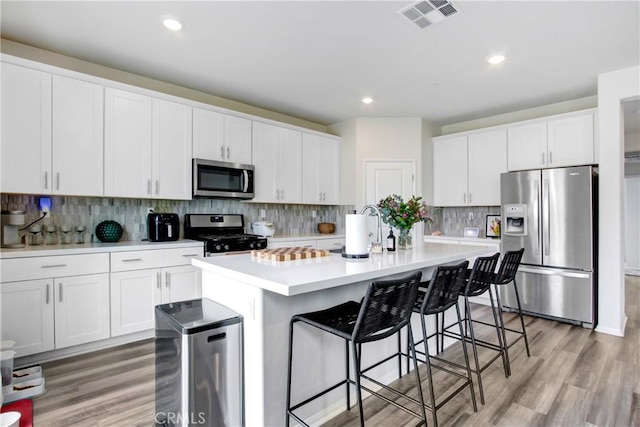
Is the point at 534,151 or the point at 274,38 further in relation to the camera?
the point at 534,151

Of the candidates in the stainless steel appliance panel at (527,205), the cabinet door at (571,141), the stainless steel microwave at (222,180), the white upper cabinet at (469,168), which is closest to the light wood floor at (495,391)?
the stainless steel appliance panel at (527,205)

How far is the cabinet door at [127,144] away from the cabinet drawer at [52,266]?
652 millimetres

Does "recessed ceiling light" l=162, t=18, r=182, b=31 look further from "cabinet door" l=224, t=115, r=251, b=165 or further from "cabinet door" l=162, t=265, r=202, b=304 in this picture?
"cabinet door" l=162, t=265, r=202, b=304

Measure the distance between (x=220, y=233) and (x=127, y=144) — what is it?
1.39 meters

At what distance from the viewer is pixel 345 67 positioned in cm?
330

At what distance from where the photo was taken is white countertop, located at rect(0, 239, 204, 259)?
2529 millimetres

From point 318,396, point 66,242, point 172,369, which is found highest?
point 66,242

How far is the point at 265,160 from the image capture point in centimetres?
435

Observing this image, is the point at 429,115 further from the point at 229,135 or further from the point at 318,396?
the point at 318,396

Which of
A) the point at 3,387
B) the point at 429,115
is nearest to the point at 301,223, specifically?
the point at 429,115

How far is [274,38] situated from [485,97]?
2.81 meters

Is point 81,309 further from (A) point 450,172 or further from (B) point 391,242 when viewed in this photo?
(A) point 450,172

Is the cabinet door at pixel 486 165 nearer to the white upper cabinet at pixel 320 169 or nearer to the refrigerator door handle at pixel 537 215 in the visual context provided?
the refrigerator door handle at pixel 537 215

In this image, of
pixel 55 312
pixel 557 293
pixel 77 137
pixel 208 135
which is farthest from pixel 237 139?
pixel 557 293
